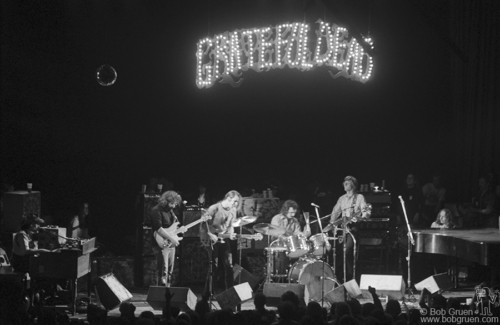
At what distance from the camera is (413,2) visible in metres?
16.6

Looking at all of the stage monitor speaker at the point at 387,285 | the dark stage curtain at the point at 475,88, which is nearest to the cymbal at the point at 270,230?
the stage monitor speaker at the point at 387,285

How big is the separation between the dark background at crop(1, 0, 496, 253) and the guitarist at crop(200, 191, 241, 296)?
5.26 metres

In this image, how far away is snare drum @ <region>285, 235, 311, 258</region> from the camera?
11.9 m

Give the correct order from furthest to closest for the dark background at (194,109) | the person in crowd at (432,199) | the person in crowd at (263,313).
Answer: the dark background at (194,109), the person in crowd at (432,199), the person in crowd at (263,313)

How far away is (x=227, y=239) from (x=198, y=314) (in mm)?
5383

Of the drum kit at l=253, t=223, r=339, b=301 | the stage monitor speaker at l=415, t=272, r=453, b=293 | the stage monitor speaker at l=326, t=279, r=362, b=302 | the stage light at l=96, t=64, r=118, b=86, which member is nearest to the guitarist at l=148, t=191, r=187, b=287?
the drum kit at l=253, t=223, r=339, b=301

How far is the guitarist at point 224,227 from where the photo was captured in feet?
39.9

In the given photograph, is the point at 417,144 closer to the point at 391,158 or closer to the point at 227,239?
the point at 391,158

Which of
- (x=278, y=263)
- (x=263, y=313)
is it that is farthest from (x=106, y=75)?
(x=263, y=313)

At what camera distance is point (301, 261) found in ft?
38.8

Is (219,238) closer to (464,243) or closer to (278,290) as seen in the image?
(278,290)

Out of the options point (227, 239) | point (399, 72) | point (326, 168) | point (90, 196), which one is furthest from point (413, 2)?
point (90, 196)

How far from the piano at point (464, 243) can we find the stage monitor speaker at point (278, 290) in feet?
8.08

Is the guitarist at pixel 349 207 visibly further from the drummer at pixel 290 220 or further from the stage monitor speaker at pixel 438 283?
the stage monitor speaker at pixel 438 283
